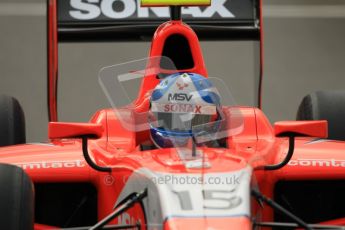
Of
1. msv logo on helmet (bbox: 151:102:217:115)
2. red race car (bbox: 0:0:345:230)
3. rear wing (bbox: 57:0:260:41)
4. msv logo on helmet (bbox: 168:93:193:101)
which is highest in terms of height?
rear wing (bbox: 57:0:260:41)

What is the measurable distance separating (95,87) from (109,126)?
3140 mm

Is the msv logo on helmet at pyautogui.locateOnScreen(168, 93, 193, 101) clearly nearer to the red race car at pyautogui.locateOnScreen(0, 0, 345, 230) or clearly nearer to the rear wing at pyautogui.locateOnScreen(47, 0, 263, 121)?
the red race car at pyautogui.locateOnScreen(0, 0, 345, 230)

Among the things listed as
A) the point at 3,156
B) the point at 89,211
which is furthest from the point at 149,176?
the point at 3,156

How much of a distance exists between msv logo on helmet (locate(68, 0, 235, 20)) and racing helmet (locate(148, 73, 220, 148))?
122cm

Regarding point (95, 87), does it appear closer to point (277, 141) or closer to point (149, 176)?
point (277, 141)

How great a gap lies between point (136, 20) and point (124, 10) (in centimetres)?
7

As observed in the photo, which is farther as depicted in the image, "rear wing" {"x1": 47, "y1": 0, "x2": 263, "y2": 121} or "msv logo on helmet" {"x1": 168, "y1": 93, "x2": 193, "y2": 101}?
"rear wing" {"x1": 47, "y1": 0, "x2": 263, "y2": 121}

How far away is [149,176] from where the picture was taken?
7.63ft

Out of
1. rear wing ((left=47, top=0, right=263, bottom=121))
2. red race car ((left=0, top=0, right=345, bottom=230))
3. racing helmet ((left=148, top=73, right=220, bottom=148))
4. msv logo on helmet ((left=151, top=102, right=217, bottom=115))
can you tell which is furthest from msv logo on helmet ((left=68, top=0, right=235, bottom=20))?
msv logo on helmet ((left=151, top=102, right=217, bottom=115))

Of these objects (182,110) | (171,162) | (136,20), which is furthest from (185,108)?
(136,20)

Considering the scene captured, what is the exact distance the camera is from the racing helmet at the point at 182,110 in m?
2.46

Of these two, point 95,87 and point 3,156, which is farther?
point 95,87

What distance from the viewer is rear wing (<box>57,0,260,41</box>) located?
3.83 metres

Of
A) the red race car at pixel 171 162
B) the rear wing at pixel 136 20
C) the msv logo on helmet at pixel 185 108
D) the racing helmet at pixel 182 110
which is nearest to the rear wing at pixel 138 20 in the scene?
the rear wing at pixel 136 20
